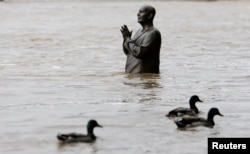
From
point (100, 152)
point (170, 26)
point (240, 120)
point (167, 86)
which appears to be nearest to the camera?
point (100, 152)

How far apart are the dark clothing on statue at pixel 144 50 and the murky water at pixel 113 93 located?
0.30 m

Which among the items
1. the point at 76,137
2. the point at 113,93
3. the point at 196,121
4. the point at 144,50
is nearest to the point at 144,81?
the point at 144,50

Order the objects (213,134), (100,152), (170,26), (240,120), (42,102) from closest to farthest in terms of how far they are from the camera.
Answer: (100,152), (213,134), (240,120), (42,102), (170,26)

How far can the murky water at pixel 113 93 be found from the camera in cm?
1460

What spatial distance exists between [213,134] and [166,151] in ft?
4.83

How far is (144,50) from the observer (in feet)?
71.4

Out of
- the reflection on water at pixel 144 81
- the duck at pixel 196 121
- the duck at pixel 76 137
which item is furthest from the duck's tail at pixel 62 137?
the reflection on water at pixel 144 81

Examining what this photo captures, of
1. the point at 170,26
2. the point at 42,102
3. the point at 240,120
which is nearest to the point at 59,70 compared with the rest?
the point at 42,102

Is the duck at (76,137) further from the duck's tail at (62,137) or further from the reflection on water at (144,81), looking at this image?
the reflection on water at (144,81)

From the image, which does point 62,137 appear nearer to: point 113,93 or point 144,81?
point 113,93

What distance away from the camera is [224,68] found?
25.5 m

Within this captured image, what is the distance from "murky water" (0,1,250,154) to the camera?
14.6 meters

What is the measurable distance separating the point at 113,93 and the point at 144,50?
2.27 metres

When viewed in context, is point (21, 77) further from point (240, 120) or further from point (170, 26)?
point (170, 26)
